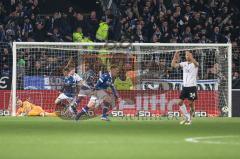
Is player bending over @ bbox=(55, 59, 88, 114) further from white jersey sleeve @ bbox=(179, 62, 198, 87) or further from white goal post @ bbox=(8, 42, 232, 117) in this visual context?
white jersey sleeve @ bbox=(179, 62, 198, 87)

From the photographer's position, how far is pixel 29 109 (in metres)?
20.3

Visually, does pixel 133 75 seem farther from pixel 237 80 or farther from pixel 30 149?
pixel 30 149

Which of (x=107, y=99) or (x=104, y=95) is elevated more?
(x=104, y=95)

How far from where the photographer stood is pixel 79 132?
14.1 metres

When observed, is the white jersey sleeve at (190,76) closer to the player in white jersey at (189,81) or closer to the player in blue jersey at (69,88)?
the player in white jersey at (189,81)

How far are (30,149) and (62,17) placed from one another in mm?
12698

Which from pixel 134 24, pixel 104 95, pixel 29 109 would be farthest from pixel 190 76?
pixel 134 24

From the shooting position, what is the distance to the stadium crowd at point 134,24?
894 inches

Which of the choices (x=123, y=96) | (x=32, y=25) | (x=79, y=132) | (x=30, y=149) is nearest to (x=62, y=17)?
(x=32, y=25)

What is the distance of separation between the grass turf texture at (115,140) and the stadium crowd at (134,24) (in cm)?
601

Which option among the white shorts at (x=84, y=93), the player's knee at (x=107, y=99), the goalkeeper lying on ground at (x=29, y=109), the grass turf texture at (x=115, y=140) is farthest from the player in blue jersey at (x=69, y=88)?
the grass turf texture at (x=115, y=140)

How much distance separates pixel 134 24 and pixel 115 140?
38.3 ft

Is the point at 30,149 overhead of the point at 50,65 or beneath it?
beneath

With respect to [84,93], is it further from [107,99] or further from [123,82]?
[123,82]
